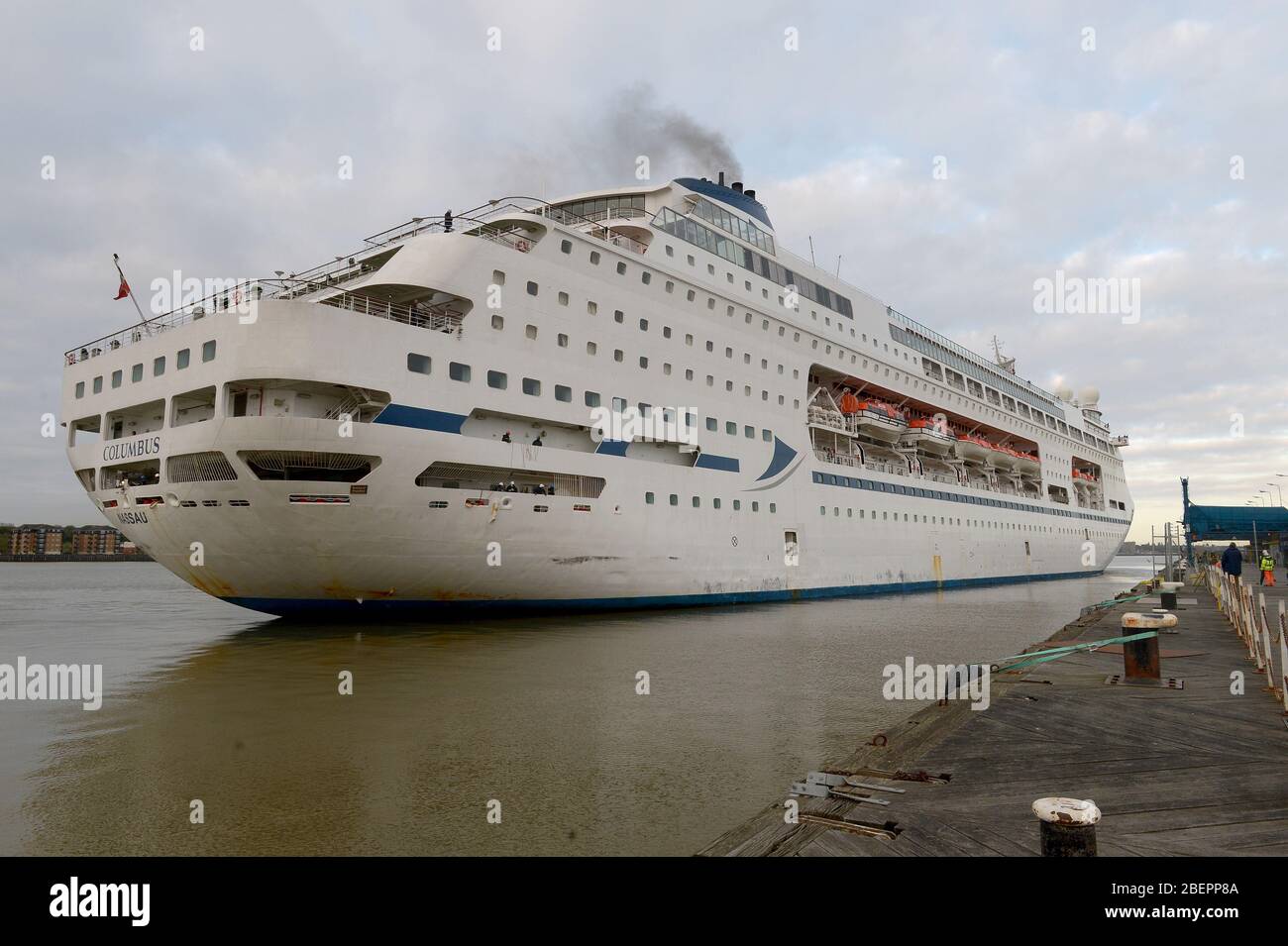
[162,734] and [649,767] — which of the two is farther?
[162,734]

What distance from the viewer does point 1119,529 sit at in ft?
187

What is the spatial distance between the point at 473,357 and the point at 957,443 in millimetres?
27197

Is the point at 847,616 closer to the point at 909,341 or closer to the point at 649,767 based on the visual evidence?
the point at 649,767

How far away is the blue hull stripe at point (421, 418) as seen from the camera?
14838 millimetres

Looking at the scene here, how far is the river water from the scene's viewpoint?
491cm

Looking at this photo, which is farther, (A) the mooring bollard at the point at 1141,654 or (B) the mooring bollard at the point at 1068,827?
(A) the mooring bollard at the point at 1141,654

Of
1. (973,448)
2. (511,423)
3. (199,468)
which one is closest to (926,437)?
(973,448)

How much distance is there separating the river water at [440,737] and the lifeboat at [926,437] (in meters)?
17.9

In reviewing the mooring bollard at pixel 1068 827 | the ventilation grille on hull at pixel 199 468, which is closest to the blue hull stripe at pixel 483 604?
the ventilation grille on hull at pixel 199 468

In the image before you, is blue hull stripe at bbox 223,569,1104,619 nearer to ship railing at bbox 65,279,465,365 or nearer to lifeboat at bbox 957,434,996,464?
ship railing at bbox 65,279,465,365

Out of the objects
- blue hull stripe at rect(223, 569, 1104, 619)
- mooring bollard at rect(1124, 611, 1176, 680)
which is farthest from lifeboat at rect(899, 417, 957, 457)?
mooring bollard at rect(1124, 611, 1176, 680)

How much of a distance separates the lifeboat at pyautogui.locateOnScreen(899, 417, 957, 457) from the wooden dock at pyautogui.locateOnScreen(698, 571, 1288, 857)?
25930 mm

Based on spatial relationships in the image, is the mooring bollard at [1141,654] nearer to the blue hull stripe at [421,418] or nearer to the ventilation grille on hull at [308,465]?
the blue hull stripe at [421,418]
